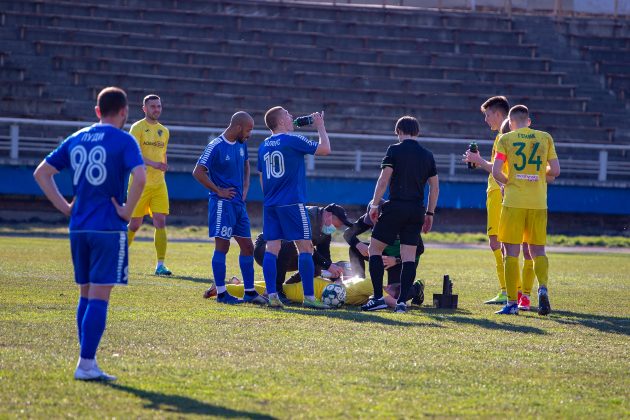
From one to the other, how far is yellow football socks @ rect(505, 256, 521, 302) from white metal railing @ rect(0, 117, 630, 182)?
15920mm

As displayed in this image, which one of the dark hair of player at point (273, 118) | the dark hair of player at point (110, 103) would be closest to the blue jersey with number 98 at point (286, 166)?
the dark hair of player at point (273, 118)

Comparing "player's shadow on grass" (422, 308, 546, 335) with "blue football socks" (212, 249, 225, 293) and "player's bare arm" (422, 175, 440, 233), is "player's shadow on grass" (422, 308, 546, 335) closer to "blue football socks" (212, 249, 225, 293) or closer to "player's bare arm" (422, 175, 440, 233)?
"player's bare arm" (422, 175, 440, 233)

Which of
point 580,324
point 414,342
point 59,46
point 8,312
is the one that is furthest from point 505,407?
point 59,46

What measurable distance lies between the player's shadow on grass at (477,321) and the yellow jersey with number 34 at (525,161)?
1.30 metres

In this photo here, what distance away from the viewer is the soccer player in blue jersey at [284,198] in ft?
35.5

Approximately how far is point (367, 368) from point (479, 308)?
15.5 ft

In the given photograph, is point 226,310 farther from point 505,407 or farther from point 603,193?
point 603,193

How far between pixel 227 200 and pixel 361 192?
16.1 metres

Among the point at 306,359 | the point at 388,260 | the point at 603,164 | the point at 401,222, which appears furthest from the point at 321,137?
the point at 603,164

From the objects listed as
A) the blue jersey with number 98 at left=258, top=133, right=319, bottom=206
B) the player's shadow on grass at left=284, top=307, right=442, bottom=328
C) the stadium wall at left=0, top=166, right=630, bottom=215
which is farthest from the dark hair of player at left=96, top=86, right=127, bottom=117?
the stadium wall at left=0, top=166, right=630, bottom=215

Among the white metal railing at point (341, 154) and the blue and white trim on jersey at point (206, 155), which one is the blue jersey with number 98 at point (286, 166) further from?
the white metal railing at point (341, 154)

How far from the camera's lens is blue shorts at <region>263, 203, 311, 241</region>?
10805mm

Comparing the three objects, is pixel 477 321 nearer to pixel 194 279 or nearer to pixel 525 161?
pixel 525 161

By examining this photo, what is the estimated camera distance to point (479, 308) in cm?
1162
